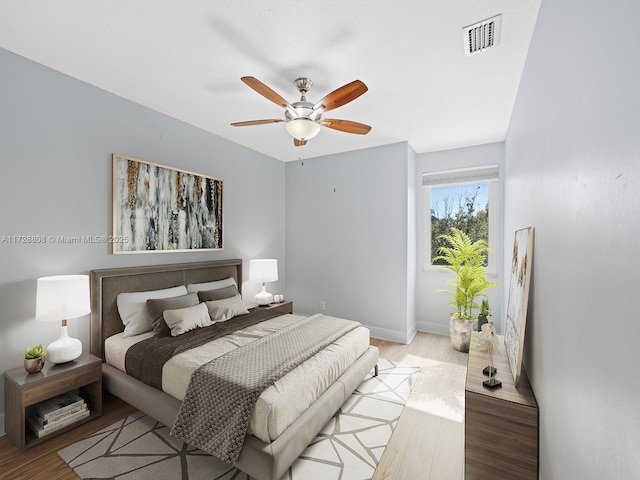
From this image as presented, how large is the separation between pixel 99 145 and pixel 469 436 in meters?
3.64

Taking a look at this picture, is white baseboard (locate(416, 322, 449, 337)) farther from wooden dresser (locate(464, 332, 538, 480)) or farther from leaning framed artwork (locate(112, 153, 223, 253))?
leaning framed artwork (locate(112, 153, 223, 253))

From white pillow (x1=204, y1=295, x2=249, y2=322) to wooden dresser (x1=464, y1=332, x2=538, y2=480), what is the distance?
92.5 inches

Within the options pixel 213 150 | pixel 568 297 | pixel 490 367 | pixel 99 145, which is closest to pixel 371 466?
pixel 490 367

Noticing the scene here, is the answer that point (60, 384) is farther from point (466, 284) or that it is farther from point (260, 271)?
point (466, 284)

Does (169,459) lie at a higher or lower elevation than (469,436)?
lower

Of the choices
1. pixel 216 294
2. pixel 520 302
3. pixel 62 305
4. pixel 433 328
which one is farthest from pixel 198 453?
pixel 433 328

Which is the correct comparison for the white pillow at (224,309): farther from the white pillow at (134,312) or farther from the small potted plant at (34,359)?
the small potted plant at (34,359)

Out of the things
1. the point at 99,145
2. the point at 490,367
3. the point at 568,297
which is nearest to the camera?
the point at 568,297

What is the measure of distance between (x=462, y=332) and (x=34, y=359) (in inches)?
165

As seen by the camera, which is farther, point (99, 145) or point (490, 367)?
point (99, 145)

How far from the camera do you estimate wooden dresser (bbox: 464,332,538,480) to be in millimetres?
1531

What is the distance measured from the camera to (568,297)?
1181 mm

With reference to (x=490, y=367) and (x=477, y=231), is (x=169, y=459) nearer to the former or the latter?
(x=490, y=367)

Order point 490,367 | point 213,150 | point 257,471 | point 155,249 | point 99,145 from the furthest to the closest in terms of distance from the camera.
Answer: point 213,150
point 155,249
point 99,145
point 490,367
point 257,471
